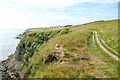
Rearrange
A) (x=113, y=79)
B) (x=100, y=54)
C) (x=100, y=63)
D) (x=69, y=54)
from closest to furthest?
(x=113, y=79) → (x=100, y=63) → (x=100, y=54) → (x=69, y=54)

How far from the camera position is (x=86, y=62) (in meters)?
31.4

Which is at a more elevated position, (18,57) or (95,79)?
(95,79)

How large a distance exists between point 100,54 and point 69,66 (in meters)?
6.96

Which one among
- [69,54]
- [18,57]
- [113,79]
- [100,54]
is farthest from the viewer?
[18,57]

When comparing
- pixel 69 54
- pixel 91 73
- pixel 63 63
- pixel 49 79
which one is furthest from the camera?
pixel 69 54

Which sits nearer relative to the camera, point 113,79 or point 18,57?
point 113,79

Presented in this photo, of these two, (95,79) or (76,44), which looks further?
(76,44)

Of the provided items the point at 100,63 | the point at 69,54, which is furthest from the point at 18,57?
the point at 100,63

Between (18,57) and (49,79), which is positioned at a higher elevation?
(49,79)

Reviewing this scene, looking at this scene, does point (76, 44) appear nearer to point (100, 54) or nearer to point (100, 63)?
point (100, 54)

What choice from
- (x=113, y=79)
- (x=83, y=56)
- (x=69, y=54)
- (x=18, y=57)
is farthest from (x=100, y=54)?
(x=18, y=57)

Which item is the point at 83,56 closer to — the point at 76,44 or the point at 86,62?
the point at 86,62

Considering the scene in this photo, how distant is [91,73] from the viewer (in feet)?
85.6

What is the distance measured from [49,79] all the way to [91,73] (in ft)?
17.5
